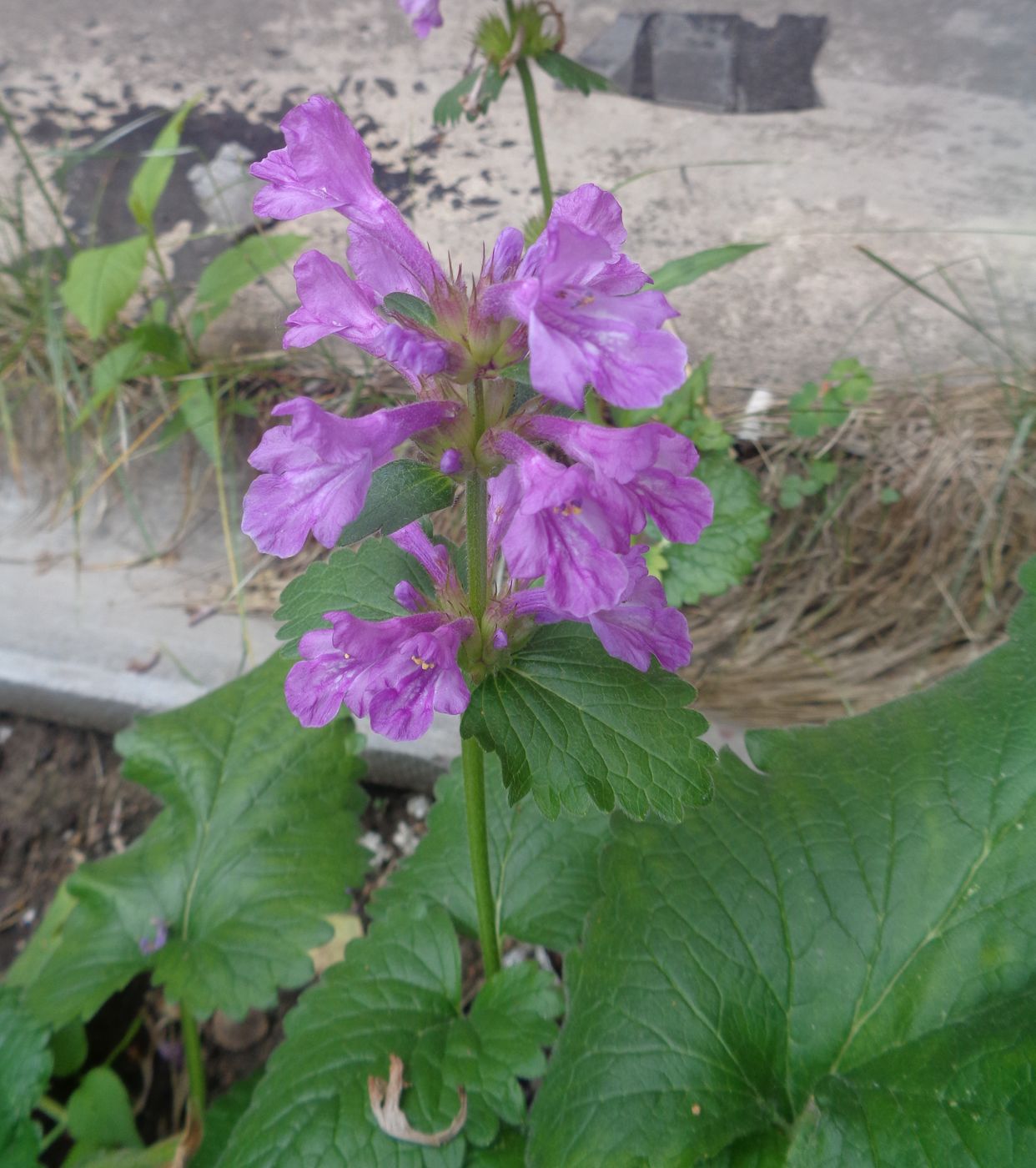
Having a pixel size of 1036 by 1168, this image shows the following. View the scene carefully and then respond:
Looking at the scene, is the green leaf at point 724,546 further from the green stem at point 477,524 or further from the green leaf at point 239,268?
the green leaf at point 239,268

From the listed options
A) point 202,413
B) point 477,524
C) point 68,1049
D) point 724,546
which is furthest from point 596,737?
point 202,413

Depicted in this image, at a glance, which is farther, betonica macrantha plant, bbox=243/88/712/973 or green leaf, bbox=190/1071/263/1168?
green leaf, bbox=190/1071/263/1168

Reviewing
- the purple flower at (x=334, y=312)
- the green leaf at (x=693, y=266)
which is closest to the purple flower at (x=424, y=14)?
the green leaf at (x=693, y=266)

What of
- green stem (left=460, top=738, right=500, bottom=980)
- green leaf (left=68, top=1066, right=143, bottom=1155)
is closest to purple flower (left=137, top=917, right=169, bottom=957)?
green leaf (left=68, top=1066, right=143, bottom=1155)

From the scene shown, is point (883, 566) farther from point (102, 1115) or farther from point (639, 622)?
point (102, 1115)

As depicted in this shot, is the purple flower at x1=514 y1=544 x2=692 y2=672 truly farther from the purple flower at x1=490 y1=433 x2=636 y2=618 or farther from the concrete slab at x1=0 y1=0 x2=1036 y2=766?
→ the concrete slab at x1=0 y1=0 x2=1036 y2=766

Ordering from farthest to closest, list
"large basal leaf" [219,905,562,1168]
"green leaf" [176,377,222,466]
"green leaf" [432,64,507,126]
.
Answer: "green leaf" [176,377,222,466] < "green leaf" [432,64,507,126] < "large basal leaf" [219,905,562,1168]
